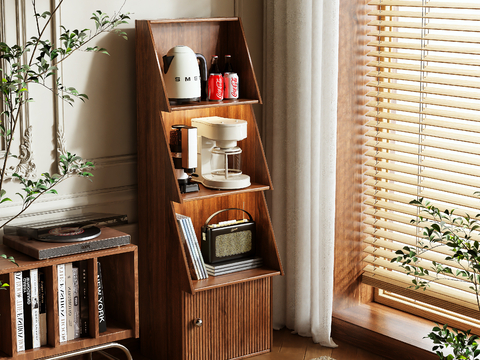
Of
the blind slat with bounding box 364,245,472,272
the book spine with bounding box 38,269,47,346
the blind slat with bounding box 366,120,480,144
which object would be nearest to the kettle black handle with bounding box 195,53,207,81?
the blind slat with bounding box 366,120,480,144

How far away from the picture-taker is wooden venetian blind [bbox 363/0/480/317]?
8.92ft

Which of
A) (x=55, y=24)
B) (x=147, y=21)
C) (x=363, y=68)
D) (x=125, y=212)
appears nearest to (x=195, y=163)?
(x=125, y=212)

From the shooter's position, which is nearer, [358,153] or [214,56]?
[214,56]

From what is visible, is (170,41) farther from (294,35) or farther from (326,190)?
(326,190)

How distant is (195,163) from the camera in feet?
8.85

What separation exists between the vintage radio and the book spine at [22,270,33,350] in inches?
30.9

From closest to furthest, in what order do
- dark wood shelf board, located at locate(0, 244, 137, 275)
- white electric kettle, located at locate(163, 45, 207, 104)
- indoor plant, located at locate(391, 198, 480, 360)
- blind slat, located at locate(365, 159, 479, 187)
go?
indoor plant, located at locate(391, 198, 480, 360) < dark wood shelf board, located at locate(0, 244, 137, 275) < white electric kettle, located at locate(163, 45, 207, 104) < blind slat, located at locate(365, 159, 479, 187)

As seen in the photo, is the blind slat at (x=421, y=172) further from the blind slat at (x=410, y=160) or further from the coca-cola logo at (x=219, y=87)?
the coca-cola logo at (x=219, y=87)

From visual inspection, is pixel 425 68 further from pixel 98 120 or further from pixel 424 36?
pixel 98 120

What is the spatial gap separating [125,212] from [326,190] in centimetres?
93

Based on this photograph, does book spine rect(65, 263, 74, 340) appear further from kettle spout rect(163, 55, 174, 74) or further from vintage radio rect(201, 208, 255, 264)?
kettle spout rect(163, 55, 174, 74)

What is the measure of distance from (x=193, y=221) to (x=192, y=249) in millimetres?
269

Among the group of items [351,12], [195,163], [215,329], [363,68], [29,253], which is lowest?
[215,329]

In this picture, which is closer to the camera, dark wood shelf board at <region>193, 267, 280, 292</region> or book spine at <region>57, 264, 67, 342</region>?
book spine at <region>57, 264, 67, 342</region>
